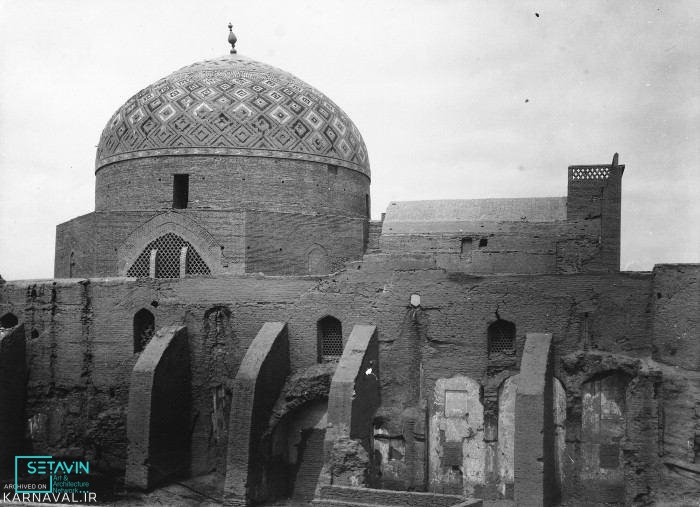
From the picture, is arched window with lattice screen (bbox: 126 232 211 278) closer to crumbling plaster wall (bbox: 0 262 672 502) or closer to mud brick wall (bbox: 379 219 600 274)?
crumbling plaster wall (bbox: 0 262 672 502)

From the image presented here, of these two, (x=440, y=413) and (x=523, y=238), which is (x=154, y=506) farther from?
(x=523, y=238)

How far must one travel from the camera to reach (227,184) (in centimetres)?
2216

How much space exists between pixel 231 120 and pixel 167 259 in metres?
3.48

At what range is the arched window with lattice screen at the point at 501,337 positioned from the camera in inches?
679

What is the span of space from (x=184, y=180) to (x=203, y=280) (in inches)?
169

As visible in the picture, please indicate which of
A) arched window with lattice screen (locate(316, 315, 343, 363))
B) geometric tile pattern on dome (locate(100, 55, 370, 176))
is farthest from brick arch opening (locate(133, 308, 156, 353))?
geometric tile pattern on dome (locate(100, 55, 370, 176))

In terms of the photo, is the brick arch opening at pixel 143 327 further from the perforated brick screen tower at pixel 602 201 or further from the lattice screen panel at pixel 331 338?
the perforated brick screen tower at pixel 602 201

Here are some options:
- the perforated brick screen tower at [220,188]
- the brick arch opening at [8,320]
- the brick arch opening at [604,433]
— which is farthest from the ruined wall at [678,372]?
the brick arch opening at [8,320]

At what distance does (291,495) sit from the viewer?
18.0 m

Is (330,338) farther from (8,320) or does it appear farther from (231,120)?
(8,320)

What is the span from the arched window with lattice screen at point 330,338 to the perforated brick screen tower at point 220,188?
12.1 ft

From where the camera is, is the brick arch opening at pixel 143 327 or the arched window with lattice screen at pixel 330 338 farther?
the brick arch opening at pixel 143 327

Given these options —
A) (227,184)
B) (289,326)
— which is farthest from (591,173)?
(227,184)

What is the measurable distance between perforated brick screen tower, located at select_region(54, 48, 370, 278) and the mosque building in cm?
5
